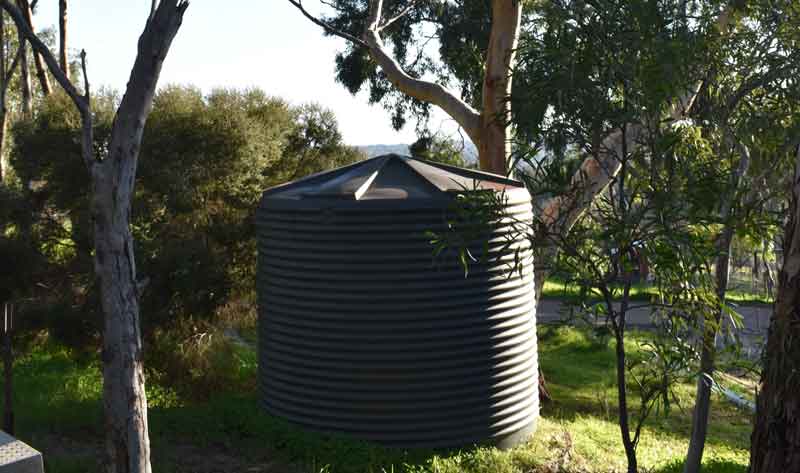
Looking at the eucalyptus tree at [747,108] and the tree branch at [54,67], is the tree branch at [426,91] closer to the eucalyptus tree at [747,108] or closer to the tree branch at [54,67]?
the eucalyptus tree at [747,108]

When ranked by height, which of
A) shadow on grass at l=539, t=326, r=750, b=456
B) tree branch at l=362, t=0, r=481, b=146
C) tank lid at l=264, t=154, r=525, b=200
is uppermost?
tree branch at l=362, t=0, r=481, b=146

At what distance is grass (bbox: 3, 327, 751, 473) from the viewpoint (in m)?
6.33

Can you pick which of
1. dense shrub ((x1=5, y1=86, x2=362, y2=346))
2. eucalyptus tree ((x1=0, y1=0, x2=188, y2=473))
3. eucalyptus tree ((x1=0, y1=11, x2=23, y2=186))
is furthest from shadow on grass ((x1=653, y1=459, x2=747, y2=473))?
eucalyptus tree ((x1=0, y1=11, x2=23, y2=186))

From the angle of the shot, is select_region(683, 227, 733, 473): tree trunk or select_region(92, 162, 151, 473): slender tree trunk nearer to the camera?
select_region(92, 162, 151, 473): slender tree trunk

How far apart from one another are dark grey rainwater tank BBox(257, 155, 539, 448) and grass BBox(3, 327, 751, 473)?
0.19m

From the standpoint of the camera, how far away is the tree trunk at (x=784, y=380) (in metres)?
4.30

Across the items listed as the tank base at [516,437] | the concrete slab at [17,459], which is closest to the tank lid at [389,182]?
the tank base at [516,437]

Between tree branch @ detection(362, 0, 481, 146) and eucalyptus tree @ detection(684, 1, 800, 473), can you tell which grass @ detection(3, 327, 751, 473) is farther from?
tree branch @ detection(362, 0, 481, 146)

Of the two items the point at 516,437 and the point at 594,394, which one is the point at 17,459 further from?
the point at 594,394

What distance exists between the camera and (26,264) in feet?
25.2

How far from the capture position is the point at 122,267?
5203 mm

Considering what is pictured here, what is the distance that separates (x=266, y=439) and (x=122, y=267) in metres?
2.23

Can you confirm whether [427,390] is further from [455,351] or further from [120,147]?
[120,147]

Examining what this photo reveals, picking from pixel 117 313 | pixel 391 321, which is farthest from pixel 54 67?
pixel 391 321
